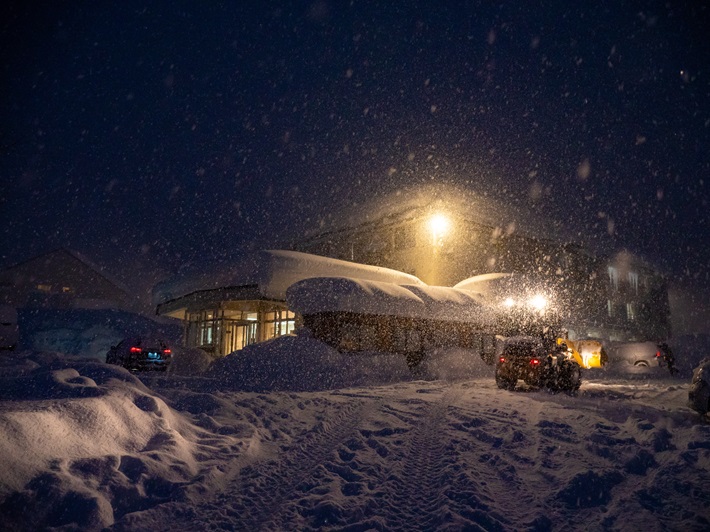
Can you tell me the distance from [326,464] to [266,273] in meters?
16.7

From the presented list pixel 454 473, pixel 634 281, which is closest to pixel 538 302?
pixel 454 473

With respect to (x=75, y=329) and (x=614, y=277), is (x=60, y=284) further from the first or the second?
(x=614, y=277)

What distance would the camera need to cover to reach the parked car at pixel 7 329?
54.5ft

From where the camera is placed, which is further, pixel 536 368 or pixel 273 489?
pixel 536 368

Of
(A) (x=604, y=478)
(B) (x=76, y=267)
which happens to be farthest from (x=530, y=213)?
(B) (x=76, y=267)

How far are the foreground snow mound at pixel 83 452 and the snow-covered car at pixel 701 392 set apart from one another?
25.5ft

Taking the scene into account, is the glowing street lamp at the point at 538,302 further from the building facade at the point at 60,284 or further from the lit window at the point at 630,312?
the building facade at the point at 60,284

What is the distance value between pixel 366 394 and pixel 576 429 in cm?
480

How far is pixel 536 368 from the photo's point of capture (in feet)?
35.6

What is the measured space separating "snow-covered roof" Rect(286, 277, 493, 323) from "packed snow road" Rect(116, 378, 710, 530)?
789cm

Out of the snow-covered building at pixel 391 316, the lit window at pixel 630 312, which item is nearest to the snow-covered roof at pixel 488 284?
the snow-covered building at pixel 391 316

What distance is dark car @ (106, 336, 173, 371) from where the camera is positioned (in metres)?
15.7

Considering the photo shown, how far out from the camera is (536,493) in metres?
3.54

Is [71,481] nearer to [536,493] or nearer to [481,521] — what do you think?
[481,521]
